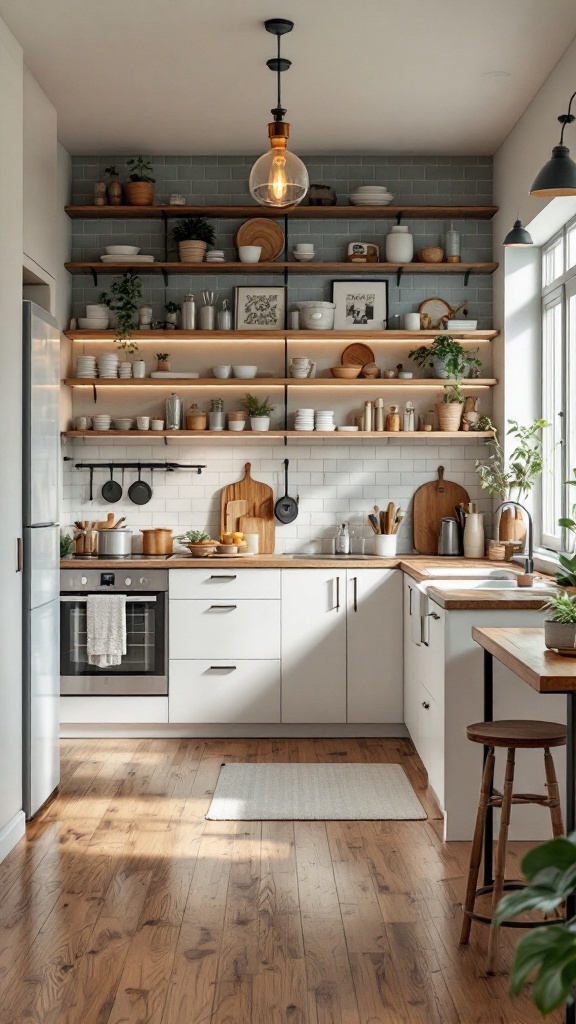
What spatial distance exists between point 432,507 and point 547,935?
203 inches

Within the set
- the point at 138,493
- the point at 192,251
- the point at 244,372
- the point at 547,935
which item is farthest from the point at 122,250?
the point at 547,935

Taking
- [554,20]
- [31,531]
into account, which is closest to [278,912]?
[31,531]

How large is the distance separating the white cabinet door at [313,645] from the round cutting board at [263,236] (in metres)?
1.94

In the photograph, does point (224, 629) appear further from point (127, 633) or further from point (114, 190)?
point (114, 190)

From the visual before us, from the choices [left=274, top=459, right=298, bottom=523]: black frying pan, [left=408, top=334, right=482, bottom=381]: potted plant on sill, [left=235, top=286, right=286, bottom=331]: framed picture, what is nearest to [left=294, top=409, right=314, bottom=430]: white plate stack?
[left=274, top=459, right=298, bottom=523]: black frying pan

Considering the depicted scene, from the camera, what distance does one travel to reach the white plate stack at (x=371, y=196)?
232 inches

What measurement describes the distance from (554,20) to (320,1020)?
12.7 feet

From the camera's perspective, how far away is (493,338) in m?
6.05

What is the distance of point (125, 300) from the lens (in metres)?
6.10

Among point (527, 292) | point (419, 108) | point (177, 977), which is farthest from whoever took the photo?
point (527, 292)

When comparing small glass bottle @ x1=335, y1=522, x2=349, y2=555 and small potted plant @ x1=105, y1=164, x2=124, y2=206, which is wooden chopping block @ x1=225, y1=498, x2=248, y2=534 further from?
small potted plant @ x1=105, y1=164, x2=124, y2=206

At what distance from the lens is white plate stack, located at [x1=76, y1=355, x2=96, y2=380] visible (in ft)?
19.5

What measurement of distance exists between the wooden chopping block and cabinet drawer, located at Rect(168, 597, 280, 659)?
71 cm

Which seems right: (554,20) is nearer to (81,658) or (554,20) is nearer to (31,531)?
(31,531)
